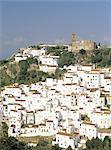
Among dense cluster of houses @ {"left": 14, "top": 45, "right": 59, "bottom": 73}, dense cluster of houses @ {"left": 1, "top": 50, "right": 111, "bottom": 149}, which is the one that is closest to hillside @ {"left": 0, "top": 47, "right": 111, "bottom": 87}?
dense cluster of houses @ {"left": 14, "top": 45, "right": 59, "bottom": 73}

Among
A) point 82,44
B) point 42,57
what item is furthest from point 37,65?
point 82,44

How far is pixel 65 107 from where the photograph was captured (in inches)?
477

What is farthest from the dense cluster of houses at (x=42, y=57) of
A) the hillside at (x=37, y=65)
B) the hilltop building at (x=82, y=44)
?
the hilltop building at (x=82, y=44)

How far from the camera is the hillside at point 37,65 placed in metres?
15.9

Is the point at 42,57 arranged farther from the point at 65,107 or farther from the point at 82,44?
the point at 65,107

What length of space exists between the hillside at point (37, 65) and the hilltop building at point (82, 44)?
384mm

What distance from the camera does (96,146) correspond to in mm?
9672

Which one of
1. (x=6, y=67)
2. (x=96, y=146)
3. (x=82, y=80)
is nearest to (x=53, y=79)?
(x=82, y=80)

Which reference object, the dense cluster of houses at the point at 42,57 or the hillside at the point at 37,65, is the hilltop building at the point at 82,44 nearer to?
the hillside at the point at 37,65

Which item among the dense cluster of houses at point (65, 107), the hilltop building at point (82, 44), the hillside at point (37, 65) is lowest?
the dense cluster of houses at point (65, 107)

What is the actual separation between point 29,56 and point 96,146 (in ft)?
28.7

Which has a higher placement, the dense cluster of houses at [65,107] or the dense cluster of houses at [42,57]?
the dense cluster of houses at [42,57]

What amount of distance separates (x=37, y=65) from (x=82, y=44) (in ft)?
6.74

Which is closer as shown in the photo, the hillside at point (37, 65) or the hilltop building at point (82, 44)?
the hillside at point (37, 65)
